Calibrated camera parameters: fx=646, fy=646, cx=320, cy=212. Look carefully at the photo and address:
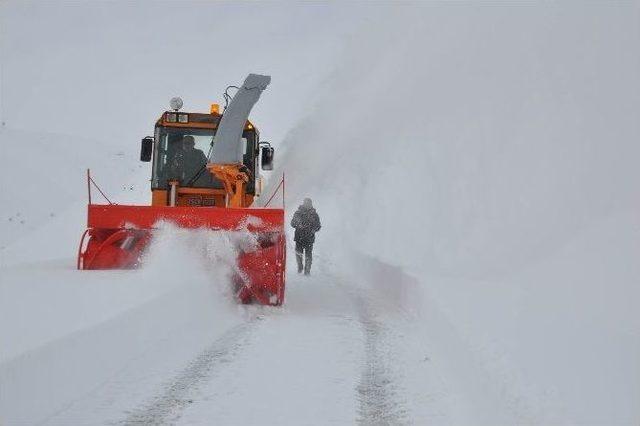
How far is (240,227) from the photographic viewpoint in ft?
23.8

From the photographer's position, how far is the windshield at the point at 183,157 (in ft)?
28.4

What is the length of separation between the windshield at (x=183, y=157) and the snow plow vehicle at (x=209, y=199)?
0.01 m

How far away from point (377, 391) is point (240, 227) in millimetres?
3592

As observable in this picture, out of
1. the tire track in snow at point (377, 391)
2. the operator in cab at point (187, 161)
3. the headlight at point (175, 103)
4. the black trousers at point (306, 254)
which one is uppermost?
the headlight at point (175, 103)

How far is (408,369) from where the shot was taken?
4617mm

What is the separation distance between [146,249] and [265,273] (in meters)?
1.57

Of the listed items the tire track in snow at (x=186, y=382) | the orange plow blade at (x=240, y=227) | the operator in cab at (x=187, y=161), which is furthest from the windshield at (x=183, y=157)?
the tire track in snow at (x=186, y=382)

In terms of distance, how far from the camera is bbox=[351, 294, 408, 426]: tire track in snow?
3.51 meters

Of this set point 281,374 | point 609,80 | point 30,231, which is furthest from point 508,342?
point 30,231

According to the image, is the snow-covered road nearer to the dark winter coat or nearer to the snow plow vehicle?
the snow plow vehicle

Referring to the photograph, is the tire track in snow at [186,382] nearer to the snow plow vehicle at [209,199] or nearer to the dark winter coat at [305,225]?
the snow plow vehicle at [209,199]

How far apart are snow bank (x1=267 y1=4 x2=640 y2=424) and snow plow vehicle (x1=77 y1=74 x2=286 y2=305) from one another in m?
1.89

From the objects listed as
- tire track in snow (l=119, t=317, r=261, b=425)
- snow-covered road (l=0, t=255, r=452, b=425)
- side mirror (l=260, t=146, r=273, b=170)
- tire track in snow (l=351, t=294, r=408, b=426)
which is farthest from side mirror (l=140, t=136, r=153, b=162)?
tire track in snow (l=351, t=294, r=408, b=426)

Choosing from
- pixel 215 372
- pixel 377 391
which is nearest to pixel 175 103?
pixel 215 372
